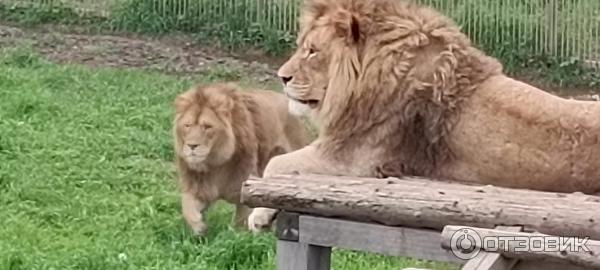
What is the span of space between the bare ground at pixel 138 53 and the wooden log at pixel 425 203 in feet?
24.3

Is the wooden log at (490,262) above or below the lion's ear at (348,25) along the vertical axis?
below

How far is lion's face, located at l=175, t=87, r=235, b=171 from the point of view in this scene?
6066 mm

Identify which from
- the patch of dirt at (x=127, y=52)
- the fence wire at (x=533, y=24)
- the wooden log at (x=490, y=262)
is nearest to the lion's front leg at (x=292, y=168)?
the wooden log at (x=490, y=262)

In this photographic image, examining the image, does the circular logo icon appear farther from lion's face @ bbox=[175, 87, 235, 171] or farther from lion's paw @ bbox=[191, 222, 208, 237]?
lion's face @ bbox=[175, 87, 235, 171]

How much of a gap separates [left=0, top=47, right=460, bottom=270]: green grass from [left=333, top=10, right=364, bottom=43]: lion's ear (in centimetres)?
108

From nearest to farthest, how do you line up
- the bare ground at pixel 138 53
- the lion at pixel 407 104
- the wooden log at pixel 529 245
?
the wooden log at pixel 529 245
the lion at pixel 407 104
the bare ground at pixel 138 53

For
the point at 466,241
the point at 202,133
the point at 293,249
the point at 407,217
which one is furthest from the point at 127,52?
the point at 466,241

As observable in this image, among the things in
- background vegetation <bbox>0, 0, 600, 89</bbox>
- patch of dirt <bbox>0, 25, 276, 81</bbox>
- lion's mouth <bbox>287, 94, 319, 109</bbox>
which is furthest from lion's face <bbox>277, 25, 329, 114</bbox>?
background vegetation <bbox>0, 0, 600, 89</bbox>

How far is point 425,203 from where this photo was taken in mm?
3316

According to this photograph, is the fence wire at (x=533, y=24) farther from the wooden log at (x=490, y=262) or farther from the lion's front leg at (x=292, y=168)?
the wooden log at (x=490, y=262)

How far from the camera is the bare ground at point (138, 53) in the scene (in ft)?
36.9

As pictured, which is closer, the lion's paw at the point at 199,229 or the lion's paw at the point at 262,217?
the lion's paw at the point at 262,217

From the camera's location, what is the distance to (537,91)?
12.9 ft

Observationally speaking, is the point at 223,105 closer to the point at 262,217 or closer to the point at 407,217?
the point at 262,217
